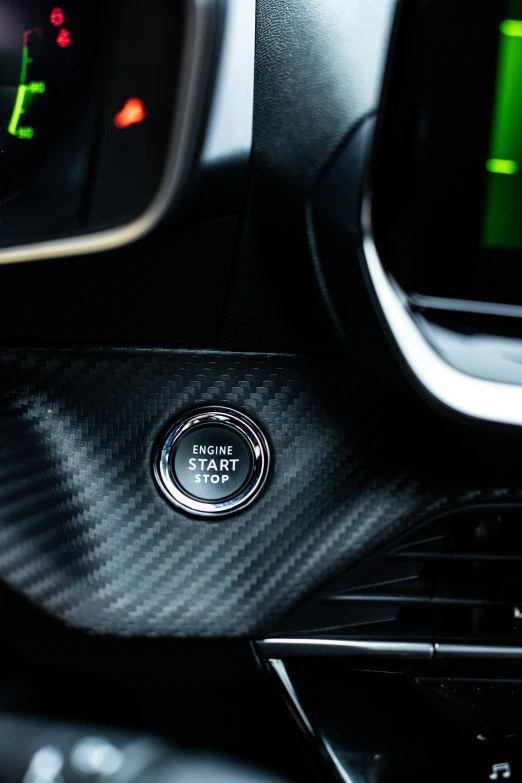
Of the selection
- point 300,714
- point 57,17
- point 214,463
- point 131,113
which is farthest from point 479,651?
point 57,17

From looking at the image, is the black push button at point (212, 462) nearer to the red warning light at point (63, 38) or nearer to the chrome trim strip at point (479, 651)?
the chrome trim strip at point (479, 651)

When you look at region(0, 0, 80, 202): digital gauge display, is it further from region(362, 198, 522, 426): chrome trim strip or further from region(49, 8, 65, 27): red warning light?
region(362, 198, 522, 426): chrome trim strip

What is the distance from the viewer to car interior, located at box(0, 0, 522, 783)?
24.0 inches

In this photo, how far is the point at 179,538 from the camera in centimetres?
72

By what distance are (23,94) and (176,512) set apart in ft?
1.24

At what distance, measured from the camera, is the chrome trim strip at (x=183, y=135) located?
57cm

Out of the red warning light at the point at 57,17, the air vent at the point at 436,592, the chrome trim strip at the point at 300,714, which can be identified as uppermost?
the red warning light at the point at 57,17

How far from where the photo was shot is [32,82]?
0.66 meters

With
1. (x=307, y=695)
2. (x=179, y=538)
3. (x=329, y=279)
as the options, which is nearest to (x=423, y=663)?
(x=307, y=695)

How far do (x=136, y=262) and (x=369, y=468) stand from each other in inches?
10.7

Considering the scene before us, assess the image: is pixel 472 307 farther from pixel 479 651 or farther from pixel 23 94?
pixel 23 94

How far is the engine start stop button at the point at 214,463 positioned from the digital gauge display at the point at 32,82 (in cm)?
25

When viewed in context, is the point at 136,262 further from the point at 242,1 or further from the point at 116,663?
the point at 116,663

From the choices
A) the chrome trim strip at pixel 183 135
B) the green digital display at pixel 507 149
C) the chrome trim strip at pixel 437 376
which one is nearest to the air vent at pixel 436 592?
the chrome trim strip at pixel 437 376
